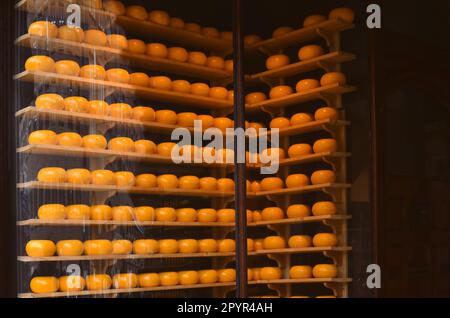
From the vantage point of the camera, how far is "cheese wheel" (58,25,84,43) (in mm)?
2857

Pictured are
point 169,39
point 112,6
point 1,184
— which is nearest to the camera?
point 1,184

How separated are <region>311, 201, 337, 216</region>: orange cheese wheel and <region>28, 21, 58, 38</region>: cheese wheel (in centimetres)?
144

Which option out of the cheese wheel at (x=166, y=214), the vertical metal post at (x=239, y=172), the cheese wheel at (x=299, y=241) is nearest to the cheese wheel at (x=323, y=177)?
the cheese wheel at (x=299, y=241)

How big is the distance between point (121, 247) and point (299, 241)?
886mm

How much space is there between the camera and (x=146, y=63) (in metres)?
3.02

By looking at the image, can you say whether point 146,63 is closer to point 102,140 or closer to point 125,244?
point 102,140

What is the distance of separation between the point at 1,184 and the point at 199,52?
109cm

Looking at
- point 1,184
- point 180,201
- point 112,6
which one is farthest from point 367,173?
point 1,184

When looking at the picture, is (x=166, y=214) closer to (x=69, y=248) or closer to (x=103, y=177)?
(x=103, y=177)

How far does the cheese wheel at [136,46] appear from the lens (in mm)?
2986

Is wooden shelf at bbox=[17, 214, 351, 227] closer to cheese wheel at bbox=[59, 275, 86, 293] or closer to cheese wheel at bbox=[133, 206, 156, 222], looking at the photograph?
cheese wheel at bbox=[133, 206, 156, 222]

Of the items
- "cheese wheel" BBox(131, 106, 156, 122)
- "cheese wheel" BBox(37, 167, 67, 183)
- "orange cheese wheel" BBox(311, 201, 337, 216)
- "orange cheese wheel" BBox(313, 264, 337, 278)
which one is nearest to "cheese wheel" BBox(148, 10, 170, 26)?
"cheese wheel" BBox(131, 106, 156, 122)

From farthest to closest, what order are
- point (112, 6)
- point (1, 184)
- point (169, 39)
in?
point (169, 39)
point (112, 6)
point (1, 184)

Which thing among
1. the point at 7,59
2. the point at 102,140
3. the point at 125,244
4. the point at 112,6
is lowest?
the point at 125,244
